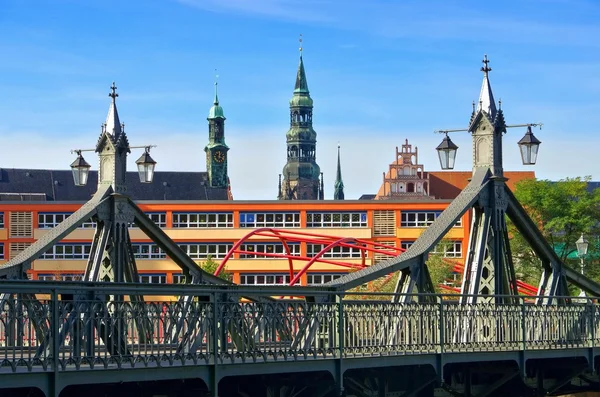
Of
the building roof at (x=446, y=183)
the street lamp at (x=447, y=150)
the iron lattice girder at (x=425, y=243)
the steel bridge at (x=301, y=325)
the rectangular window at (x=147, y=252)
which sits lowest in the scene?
the steel bridge at (x=301, y=325)

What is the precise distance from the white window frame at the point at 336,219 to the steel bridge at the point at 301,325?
78.4m

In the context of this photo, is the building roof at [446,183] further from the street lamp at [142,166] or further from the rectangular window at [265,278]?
the street lamp at [142,166]

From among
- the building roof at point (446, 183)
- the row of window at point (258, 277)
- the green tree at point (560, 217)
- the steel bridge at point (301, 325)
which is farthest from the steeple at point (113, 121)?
the building roof at point (446, 183)

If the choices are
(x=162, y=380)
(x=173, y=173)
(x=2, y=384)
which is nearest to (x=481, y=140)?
(x=162, y=380)

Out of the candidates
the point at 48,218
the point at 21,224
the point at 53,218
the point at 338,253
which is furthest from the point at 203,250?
the point at 21,224

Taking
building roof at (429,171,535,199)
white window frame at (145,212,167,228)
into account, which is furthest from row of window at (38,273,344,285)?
building roof at (429,171,535,199)

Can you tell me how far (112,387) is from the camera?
2366 centimetres

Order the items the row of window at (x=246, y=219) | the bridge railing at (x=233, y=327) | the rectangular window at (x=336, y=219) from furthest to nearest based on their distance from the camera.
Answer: the rectangular window at (x=336, y=219) → the row of window at (x=246, y=219) → the bridge railing at (x=233, y=327)

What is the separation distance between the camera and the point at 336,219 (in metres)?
119

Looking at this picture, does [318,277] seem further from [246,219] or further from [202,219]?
[202,219]

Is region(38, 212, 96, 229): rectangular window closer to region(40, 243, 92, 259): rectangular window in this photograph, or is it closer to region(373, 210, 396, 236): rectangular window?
region(40, 243, 92, 259): rectangular window

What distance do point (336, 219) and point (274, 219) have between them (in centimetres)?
513

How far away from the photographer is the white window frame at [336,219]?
118062 millimetres

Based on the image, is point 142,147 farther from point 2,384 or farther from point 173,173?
point 173,173
